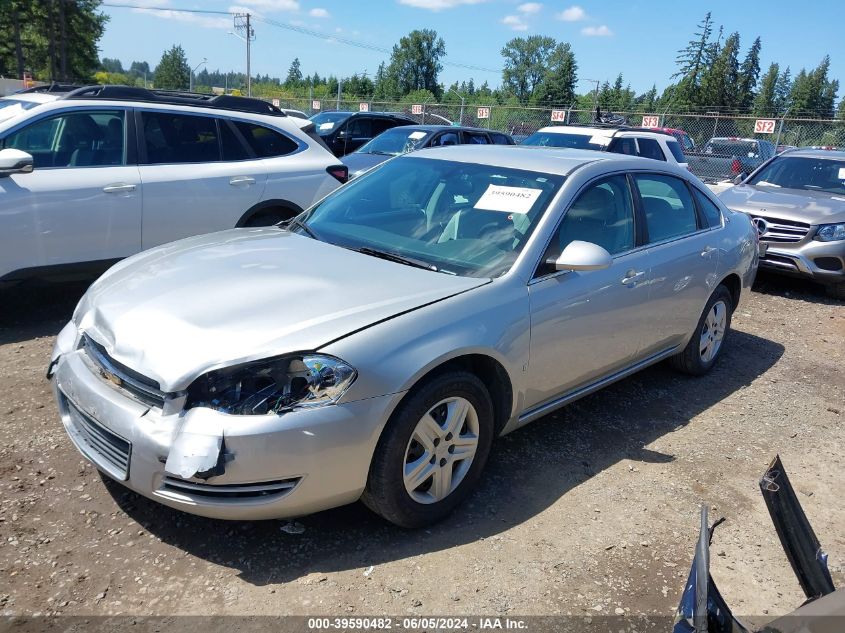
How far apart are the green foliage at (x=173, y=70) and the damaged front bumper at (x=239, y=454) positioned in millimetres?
103376

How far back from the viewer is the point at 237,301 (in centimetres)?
293

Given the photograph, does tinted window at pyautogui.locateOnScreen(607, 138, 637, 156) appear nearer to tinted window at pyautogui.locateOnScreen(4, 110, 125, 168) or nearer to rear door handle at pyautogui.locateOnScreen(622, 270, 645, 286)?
rear door handle at pyautogui.locateOnScreen(622, 270, 645, 286)

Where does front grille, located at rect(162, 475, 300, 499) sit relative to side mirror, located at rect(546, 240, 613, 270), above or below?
below

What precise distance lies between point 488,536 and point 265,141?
4.75 meters

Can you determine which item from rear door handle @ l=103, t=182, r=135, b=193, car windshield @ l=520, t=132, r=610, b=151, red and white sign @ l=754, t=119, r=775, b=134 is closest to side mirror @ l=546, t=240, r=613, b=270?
rear door handle @ l=103, t=182, r=135, b=193

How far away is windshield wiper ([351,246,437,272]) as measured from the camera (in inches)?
135

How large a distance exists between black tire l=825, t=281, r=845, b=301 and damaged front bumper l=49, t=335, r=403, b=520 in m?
7.90

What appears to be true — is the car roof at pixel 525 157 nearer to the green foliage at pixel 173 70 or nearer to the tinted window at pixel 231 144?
the tinted window at pixel 231 144

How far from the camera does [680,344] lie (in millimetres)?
4902

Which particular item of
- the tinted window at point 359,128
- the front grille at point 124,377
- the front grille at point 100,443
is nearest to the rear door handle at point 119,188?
the front grille at point 124,377

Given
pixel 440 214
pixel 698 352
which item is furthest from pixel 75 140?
pixel 698 352

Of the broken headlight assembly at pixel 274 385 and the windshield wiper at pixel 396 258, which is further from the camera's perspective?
the windshield wiper at pixel 396 258

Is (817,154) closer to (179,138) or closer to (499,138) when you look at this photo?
(499,138)

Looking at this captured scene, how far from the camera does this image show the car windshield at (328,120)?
15.9 m
